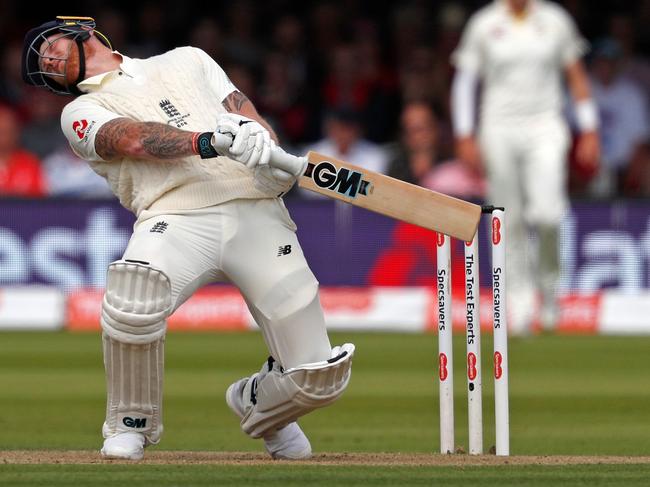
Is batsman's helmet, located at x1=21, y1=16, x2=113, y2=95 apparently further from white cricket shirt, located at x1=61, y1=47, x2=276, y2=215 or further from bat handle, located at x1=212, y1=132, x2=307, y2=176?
bat handle, located at x1=212, y1=132, x2=307, y2=176

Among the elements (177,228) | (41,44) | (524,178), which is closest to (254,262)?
(177,228)

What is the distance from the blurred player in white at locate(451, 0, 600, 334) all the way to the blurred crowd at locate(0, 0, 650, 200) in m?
1.15

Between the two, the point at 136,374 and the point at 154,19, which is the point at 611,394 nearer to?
the point at 136,374

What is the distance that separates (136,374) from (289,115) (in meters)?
7.75

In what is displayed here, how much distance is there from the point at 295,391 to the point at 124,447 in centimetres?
55

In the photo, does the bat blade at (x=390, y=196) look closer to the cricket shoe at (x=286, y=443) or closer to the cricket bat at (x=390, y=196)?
the cricket bat at (x=390, y=196)

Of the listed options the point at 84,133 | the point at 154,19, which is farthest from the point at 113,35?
the point at 84,133

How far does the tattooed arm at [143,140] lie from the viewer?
4691mm

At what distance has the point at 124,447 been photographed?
15.6ft

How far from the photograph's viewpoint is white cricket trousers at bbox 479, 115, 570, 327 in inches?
362

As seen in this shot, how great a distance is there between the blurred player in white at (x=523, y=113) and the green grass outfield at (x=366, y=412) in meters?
0.74

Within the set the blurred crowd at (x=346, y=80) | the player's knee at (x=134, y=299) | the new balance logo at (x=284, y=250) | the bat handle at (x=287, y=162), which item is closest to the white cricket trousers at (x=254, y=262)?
the new balance logo at (x=284, y=250)

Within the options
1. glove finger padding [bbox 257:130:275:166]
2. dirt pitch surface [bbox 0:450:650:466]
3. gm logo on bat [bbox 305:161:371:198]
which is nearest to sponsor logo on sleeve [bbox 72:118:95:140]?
glove finger padding [bbox 257:130:275:166]

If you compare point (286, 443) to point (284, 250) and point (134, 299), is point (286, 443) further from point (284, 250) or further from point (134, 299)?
point (134, 299)
